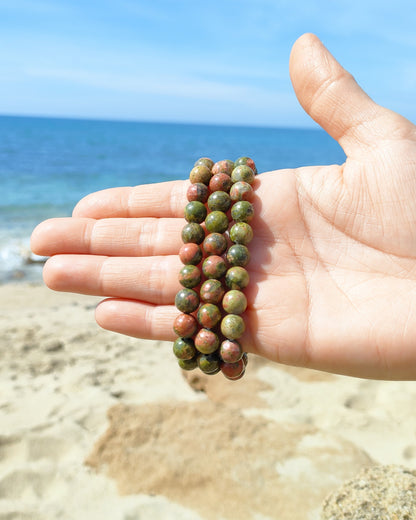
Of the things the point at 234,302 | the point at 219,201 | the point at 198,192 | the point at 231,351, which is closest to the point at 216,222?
the point at 219,201

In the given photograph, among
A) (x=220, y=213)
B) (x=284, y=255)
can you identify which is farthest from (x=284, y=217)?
(x=220, y=213)

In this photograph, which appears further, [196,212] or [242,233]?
[196,212]

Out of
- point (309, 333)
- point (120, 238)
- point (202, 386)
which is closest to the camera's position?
point (309, 333)

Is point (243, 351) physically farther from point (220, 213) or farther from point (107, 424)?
point (107, 424)

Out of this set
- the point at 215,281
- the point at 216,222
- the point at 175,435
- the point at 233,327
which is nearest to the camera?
the point at 233,327

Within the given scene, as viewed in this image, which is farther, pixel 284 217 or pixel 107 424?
pixel 107 424

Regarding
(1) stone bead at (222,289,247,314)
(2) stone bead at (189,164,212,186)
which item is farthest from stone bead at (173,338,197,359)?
(2) stone bead at (189,164,212,186)

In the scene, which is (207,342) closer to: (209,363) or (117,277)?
(209,363)

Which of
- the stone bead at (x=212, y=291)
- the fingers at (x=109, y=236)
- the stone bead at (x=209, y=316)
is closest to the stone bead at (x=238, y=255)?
the stone bead at (x=212, y=291)
